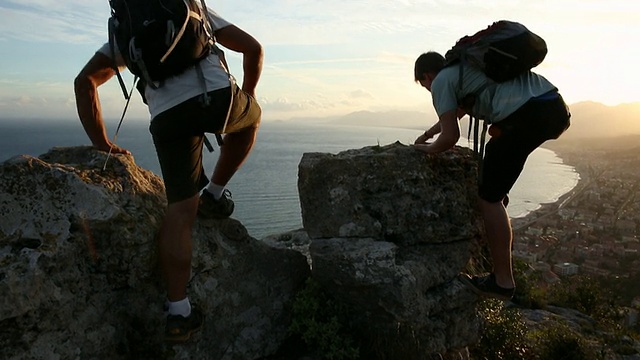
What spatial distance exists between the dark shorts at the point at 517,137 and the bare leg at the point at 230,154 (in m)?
2.61

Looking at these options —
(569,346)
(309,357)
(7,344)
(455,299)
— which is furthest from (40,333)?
(569,346)

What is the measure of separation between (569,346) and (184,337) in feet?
22.7

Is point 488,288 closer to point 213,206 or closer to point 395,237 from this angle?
point 395,237

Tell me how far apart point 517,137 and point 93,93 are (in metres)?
4.24

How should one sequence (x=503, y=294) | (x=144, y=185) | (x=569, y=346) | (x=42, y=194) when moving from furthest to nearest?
(x=569, y=346) < (x=503, y=294) < (x=144, y=185) < (x=42, y=194)

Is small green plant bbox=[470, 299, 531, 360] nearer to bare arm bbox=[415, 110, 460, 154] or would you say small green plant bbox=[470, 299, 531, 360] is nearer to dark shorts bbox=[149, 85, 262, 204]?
bare arm bbox=[415, 110, 460, 154]

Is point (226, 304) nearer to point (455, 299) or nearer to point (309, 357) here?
point (309, 357)

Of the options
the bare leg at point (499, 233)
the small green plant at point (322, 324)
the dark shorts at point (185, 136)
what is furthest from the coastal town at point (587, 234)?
the dark shorts at point (185, 136)

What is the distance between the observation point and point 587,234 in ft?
232

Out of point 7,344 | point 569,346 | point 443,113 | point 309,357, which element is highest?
point 443,113

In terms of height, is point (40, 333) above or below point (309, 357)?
above

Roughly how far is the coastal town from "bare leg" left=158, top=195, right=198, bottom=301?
3966 cm

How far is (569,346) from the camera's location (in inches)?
320

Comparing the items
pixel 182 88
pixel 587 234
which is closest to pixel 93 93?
pixel 182 88
